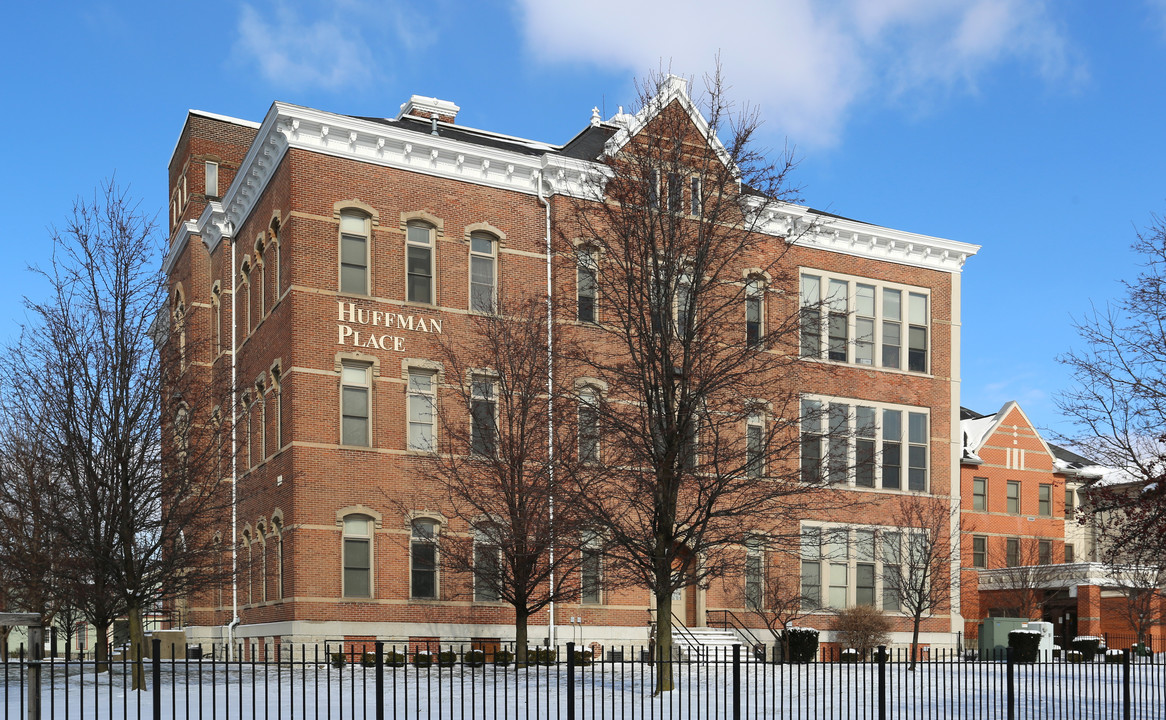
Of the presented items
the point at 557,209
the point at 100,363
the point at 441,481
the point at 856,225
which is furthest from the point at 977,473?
the point at 100,363

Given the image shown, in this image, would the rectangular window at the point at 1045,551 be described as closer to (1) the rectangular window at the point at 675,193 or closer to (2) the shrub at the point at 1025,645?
(2) the shrub at the point at 1025,645

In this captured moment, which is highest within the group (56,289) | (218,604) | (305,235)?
(305,235)

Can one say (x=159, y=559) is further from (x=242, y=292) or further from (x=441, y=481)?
(x=242, y=292)

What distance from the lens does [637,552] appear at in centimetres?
2033

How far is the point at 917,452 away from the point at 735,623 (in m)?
9.17

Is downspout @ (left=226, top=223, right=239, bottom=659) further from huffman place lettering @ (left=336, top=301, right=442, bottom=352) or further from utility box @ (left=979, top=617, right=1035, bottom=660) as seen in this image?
utility box @ (left=979, top=617, right=1035, bottom=660)

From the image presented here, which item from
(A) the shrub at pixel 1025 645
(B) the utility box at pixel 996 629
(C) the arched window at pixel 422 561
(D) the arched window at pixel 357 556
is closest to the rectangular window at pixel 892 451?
(B) the utility box at pixel 996 629

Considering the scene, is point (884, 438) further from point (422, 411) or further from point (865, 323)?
point (422, 411)

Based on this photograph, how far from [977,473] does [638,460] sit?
4292 centimetres

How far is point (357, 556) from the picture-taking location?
29.9 metres

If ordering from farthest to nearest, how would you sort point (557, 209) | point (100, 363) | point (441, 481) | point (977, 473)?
point (977, 473) < point (557, 209) < point (441, 481) < point (100, 363)

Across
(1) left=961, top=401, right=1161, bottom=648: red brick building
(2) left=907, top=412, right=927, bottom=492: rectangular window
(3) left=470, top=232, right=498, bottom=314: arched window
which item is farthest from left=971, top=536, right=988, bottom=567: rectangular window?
(3) left=470, top=232, right=498, bottom=314: arched window

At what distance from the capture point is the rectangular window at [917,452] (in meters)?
38.9

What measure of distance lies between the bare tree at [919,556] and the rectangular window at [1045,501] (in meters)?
23.8
